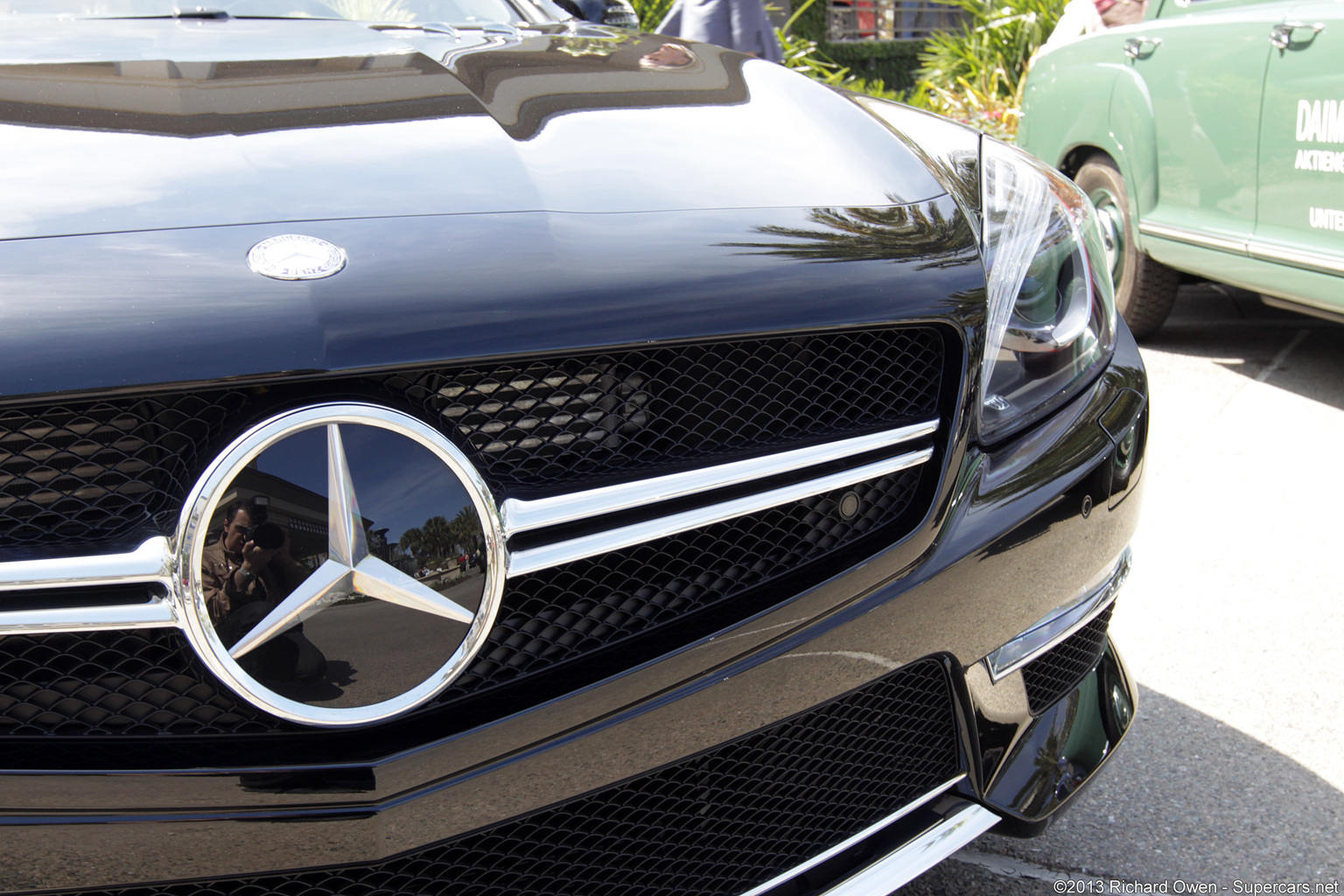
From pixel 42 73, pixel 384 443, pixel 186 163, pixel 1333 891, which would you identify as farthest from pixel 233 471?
pixel 1333 891

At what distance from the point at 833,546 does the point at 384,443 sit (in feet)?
1.82

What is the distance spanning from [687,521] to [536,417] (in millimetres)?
192

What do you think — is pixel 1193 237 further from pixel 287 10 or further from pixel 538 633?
pixel 538 633

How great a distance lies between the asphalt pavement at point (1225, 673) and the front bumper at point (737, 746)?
305 millimetres

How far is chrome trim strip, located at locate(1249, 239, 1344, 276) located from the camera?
11.5 ft

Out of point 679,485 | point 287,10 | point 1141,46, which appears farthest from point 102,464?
point 1141,46

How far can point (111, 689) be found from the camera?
3.43ft

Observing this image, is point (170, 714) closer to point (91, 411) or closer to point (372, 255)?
point (91, 411)

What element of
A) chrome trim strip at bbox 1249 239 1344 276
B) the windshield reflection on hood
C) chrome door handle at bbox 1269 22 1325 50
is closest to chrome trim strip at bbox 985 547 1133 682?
the windshield reflection on hood

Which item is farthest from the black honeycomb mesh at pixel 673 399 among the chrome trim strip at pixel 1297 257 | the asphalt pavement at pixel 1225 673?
the chrome trim strip at pixel 1297 257

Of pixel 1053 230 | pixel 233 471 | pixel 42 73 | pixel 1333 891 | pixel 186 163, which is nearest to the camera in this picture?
pixel 233 471

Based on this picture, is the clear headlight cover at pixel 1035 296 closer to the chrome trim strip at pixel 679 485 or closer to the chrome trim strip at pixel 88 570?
the chrome trim strip at pixel 679 485

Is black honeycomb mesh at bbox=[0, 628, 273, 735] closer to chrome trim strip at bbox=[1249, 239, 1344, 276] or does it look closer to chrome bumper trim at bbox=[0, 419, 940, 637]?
chrome bumper trim at bbox=[0, 419, 940, 637]

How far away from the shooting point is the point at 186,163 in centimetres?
126
